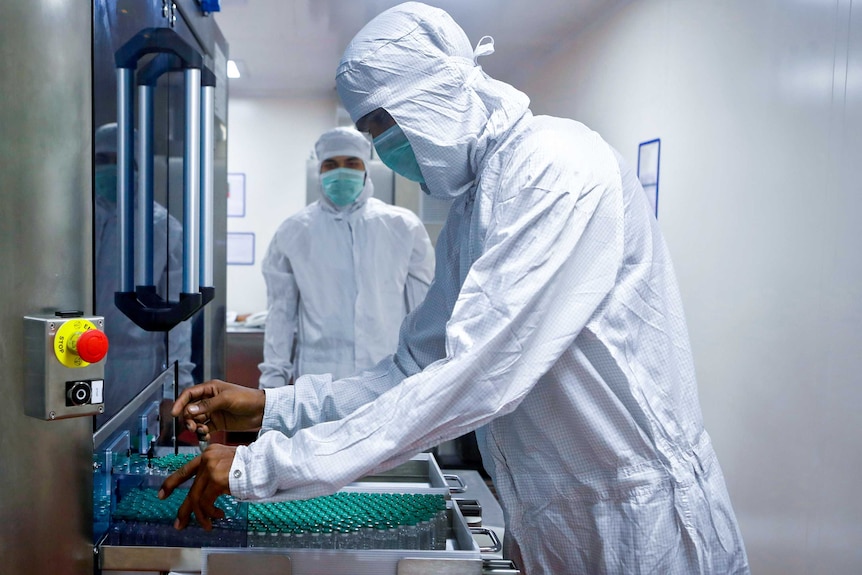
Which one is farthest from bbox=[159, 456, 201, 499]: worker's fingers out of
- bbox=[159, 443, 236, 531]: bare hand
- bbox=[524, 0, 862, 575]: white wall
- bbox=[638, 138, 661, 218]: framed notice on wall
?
bbox=[638, 138, 661, 218]: framed notice on wall

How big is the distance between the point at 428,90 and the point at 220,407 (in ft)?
1.99

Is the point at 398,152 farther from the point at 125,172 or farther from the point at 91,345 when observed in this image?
the point at 91,345

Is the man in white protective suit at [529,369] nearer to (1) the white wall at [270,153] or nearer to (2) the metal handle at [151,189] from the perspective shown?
(2) the metal handle at [151,189]

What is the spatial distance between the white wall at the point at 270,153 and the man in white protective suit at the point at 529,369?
377 centimetres

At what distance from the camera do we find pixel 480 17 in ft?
10.1

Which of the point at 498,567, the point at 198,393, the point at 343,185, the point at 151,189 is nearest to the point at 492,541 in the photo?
the point at 498,567

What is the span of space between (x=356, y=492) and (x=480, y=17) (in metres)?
2.48

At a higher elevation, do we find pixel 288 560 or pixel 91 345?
pixel 91 345

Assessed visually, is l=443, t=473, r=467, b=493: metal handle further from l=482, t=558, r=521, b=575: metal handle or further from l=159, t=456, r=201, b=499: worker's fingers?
l=159, t=456, r=201, b=499: worker's fingers

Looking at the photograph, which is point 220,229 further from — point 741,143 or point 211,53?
point 741,143

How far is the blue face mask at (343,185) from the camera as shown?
2.84m

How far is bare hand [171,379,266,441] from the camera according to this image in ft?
3.70

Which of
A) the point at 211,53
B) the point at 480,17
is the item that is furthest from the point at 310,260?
the point at 480,17

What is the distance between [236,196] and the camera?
4773 millimetres
